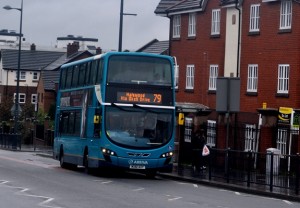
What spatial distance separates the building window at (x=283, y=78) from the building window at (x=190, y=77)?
9.33 metres

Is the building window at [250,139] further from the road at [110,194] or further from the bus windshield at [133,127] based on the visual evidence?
the bus windshield at [133,127]

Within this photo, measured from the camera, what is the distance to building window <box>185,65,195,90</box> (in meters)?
48.4

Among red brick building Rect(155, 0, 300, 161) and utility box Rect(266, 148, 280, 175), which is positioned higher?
red brick building Rect(155, 0, 300, 161)

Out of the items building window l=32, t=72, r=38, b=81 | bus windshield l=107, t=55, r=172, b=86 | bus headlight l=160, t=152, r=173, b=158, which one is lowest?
bus headlight l=160, t=152, r=173, b=158

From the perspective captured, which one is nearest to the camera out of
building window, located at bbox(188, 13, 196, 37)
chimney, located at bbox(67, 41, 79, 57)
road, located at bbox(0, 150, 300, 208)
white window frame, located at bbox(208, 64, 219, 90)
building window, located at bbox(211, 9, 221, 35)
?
road, located at bbox(0, 150, 300, 208)

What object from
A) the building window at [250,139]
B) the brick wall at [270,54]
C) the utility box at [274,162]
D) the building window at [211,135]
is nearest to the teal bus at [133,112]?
the utility box at [274,162]

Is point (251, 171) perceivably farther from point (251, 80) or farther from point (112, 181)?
point (251, 80)

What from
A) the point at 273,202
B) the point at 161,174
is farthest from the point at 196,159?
the point at 273,202

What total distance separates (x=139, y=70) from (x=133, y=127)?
1970 millimetres

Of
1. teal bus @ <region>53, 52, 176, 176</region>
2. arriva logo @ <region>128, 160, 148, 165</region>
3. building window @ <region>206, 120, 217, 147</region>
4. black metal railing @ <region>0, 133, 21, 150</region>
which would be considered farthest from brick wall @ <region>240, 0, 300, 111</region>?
black metal railing @ <region>0, 133, 21, 150</region>

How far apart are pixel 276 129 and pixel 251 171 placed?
1012 cm

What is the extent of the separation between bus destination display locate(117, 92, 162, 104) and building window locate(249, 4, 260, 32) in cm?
1307

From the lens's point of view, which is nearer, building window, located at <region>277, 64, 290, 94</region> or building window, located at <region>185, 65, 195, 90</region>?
building window, located at <region>277, 64, 290, 94</region>

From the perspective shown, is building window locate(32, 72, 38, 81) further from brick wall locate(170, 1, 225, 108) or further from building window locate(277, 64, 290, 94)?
building window locate(277, 64, 290, 94)
